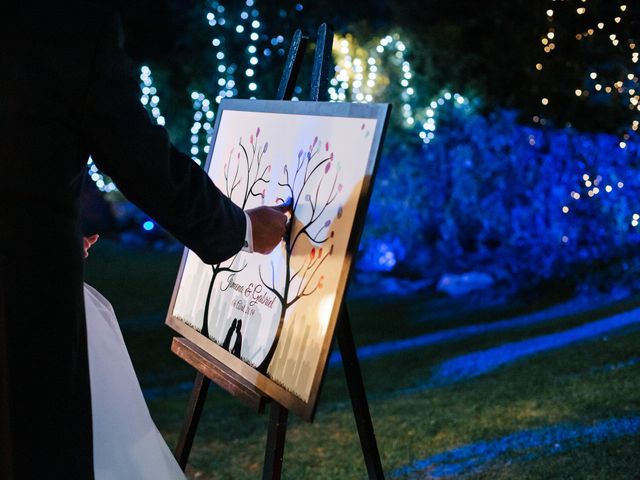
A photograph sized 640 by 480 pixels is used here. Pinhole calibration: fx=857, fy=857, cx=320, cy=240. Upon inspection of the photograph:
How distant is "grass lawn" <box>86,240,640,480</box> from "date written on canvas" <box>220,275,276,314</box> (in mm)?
1429

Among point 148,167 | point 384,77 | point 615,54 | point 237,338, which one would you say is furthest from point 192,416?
point 384,77

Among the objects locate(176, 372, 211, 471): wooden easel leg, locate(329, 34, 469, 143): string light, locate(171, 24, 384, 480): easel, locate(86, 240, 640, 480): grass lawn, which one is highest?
locate(329, 34, 469, 143): string light

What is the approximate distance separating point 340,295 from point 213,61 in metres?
10.1

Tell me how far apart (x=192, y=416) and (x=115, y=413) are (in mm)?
592

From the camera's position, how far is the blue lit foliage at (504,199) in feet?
25.6

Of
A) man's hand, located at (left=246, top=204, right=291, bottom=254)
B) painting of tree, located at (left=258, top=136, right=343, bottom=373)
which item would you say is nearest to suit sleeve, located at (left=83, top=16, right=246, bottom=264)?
man's hand, located at (left=246, top=204, right=291, bottom=254)

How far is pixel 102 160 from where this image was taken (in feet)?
6.10

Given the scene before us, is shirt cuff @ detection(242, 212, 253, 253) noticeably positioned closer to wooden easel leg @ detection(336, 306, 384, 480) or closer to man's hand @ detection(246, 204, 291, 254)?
man's hand @ detection(246, 204, 291, 254)

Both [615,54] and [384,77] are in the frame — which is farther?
[384,77]

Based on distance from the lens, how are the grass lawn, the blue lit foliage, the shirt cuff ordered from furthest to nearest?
the blue lit foliage → the grass lawn → the shirt cuff

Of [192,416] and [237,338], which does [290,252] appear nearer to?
[237,338]

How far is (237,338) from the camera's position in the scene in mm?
2564

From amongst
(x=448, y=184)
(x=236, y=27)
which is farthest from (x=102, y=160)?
(x=236, y=27)

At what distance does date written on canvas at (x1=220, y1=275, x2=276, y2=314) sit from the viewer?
249cm
